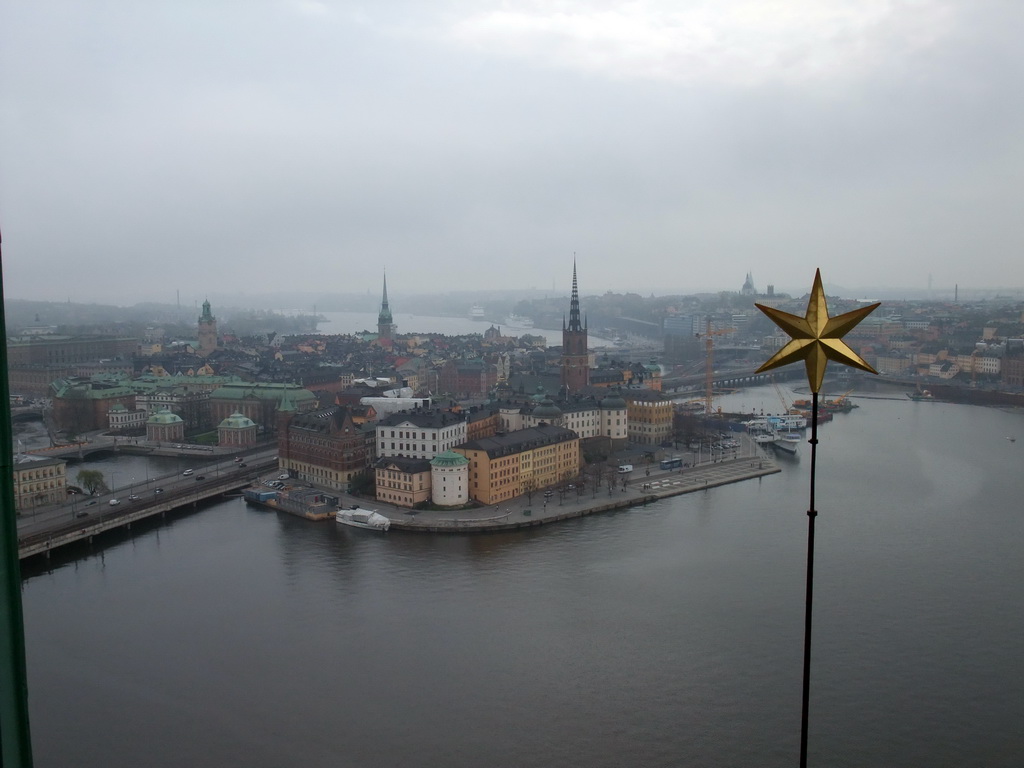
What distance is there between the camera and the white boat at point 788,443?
14523 millimetres

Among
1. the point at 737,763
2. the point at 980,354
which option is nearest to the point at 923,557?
the point at 737,763

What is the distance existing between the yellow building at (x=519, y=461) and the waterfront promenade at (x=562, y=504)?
0.21 metres

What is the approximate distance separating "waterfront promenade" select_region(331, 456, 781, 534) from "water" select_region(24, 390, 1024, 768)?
28cm

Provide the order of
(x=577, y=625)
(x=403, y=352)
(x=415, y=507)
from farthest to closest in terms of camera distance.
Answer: (x=403, y=352) < (x=415, y=507) < (x=577, y=625)

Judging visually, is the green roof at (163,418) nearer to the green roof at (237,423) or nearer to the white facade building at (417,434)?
the green roof at (237,423)

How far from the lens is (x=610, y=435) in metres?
14.0

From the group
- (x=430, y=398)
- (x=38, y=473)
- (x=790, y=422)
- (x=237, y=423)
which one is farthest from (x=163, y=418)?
(x=790, y=422)

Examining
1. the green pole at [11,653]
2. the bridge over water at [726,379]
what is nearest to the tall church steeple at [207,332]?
the bridge over water at [726,379]

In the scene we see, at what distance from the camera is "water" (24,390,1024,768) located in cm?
507

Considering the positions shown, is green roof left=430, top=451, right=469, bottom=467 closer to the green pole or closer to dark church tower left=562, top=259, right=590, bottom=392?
dark church tower left=562, top=259, right=590, bottom=392

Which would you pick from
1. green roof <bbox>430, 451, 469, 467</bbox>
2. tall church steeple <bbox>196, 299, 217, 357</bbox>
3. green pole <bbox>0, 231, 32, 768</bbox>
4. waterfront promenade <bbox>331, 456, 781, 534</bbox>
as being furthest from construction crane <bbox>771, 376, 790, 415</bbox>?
green pole <bbox>0, 231, 32, 768</bbox>

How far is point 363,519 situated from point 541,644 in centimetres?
366

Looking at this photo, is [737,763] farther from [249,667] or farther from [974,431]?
[974,431]

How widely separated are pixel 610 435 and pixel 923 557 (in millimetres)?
6236
